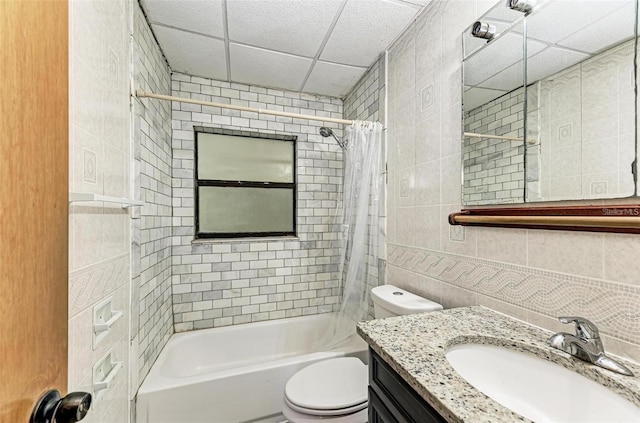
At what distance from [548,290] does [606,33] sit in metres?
0.81

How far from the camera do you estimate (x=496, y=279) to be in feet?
3.60

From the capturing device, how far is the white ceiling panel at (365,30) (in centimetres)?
148

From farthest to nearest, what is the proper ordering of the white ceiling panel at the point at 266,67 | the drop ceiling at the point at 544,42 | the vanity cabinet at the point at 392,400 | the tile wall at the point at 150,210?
the white ceiling panel at the point at 266,67, the tile wall at the point at 150,210, the drop ceiling at the point at 544,42, the vanity cabinet at the point at 392,400

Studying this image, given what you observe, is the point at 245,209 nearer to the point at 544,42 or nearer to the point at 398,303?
the point at 398,303

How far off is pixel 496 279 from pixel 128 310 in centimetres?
167

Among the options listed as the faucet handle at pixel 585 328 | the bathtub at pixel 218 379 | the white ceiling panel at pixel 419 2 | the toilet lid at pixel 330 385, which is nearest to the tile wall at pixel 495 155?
the faucet handle at pixel 585 328

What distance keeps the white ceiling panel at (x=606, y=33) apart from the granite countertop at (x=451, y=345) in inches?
35.4

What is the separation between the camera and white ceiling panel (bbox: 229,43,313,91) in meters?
1.88

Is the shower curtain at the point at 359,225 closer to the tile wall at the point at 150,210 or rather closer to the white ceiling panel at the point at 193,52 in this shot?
the white ceiling panel at the point at 193,52

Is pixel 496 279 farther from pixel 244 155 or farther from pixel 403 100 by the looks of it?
pixel 244 155

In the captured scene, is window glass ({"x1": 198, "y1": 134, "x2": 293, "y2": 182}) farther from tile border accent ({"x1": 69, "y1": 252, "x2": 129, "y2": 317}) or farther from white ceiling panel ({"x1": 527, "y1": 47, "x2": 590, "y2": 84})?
white ceiling panel ({"x1": 527, "y1": 47, "x2": 590, "y2": 84})

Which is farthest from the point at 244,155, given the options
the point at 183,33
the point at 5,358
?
the point at 5,358

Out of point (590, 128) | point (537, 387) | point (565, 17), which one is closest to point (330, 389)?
point (537, 387)

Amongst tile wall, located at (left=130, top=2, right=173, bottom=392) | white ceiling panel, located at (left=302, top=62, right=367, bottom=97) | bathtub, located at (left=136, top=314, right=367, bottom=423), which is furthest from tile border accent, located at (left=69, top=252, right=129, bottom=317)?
white ceiling panel, located at (left=302, top=62, right=367, bottom=97)
